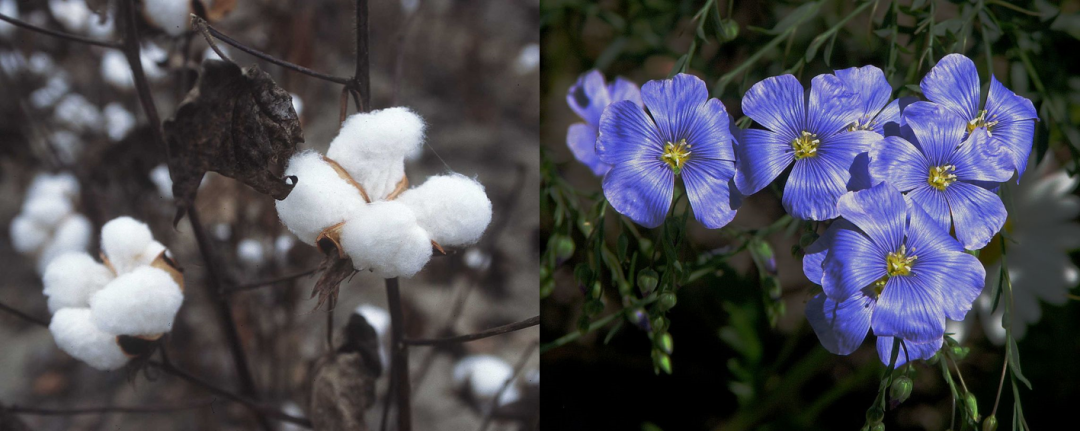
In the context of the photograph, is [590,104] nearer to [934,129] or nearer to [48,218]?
[934,129]

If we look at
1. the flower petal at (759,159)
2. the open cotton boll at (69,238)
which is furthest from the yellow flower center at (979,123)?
the open cotton boll at (69,238)

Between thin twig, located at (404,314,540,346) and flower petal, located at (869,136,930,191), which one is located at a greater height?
flower petal, located at (869,136,930,191)

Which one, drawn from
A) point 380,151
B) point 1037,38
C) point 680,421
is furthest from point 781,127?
point 680,421

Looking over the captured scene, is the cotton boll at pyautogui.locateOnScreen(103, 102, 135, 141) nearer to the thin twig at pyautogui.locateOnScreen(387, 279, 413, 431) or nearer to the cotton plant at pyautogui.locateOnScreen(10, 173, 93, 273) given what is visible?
the cotton plant at pyautogui.locateOnScreen(10, 173, 93, 273)

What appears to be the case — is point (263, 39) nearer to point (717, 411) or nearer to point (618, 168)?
point (618, 168)

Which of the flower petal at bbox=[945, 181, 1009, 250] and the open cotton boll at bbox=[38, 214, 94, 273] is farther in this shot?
Result: the open cotton boll at bbox=[38, 214, 94, 273]

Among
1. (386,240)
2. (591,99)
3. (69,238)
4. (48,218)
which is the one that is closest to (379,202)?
(386,240)

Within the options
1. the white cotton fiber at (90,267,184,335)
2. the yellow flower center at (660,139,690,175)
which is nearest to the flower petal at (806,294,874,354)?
the yellow flower center at (660,139,690,175)
